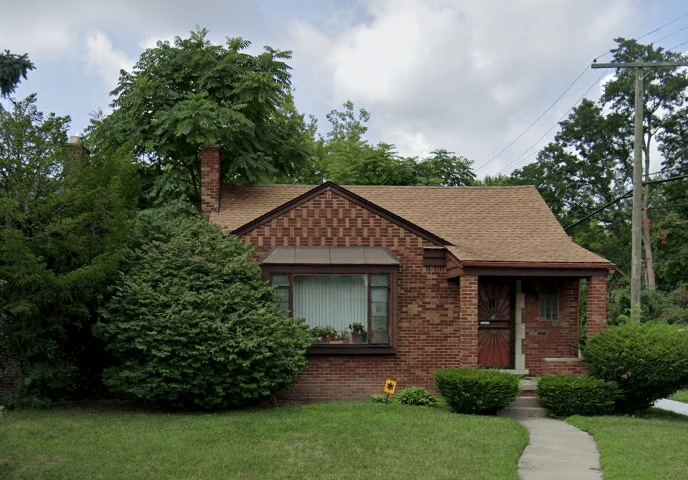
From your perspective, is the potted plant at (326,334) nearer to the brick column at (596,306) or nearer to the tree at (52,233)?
the tree at (52,233)

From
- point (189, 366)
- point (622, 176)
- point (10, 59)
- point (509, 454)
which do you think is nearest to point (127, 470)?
point (189, 366)

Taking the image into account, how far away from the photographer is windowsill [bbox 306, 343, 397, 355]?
47.9ft

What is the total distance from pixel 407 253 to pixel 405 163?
12.5 metres

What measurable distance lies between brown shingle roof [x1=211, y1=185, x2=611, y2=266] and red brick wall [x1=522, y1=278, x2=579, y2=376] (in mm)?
930

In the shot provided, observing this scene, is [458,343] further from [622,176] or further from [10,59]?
[622,176]

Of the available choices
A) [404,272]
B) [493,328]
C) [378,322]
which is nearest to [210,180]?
[404,272]

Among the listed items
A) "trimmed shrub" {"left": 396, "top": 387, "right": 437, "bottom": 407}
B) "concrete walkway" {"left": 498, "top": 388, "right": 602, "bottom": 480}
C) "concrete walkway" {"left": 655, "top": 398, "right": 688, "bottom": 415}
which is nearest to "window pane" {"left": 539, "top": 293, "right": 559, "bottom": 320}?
"concrete walkway" {"left": 498, "top": 388, "right": 602, "bottom": 480}

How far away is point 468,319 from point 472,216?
3.80 meters

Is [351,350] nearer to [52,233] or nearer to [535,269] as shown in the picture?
[535,269]

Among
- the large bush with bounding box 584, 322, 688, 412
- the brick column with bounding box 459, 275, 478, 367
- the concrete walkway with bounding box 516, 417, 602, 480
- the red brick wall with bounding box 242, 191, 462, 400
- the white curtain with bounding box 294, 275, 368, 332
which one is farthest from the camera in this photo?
the red brick wall with bounding box 242, 191, 462, 400

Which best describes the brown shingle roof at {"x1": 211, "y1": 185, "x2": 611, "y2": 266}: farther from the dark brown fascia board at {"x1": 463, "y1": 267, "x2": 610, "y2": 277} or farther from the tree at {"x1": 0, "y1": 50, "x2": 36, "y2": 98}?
the tree at {"x1": 0, "y1": 50, "x2": 36, "y2": 98}

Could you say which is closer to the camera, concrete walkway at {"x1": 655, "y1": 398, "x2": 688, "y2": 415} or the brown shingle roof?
the brown shingle roof

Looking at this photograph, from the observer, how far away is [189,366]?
40.7 feet

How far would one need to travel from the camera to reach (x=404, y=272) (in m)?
15.2
